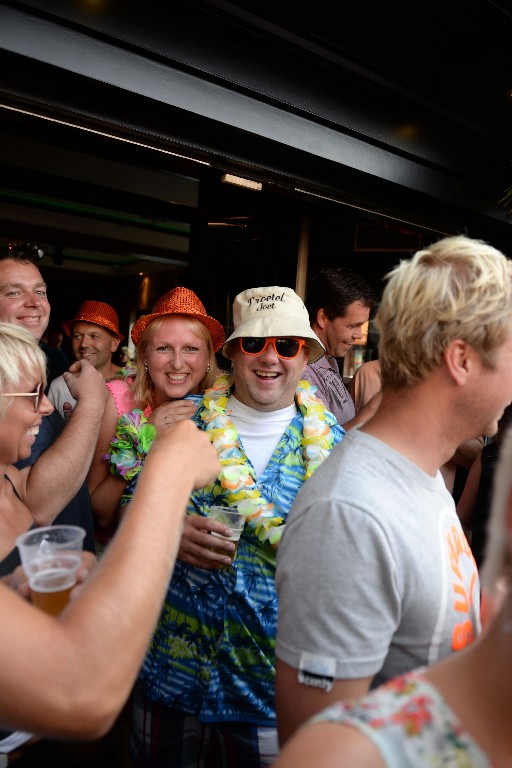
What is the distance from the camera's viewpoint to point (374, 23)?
11.5 ft

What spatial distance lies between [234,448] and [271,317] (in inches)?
21.0

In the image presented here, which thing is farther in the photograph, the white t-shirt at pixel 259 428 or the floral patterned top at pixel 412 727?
the white t-shirt at pixel 259 428

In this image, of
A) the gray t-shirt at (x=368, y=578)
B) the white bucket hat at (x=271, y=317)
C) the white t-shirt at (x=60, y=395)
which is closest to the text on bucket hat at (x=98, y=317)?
the white t-shirt at (x=60, y=395)

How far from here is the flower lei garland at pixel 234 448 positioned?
194 centimetres

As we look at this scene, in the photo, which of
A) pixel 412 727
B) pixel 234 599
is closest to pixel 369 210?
pixel 234 599

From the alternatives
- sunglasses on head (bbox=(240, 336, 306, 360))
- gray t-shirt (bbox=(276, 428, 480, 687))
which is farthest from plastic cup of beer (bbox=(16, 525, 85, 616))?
sunglasses on head (bbox=(240, 336, 306, 360))

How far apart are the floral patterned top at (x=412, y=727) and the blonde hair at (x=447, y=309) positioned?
720 millimetres

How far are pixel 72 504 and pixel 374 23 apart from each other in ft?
10.3

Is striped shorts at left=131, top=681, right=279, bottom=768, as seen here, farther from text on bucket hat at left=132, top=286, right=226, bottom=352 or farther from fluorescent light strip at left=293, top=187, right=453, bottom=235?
fluorescent light strip at left=293, top=187, right=453, bottom=235

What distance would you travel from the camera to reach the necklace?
76.1 inches

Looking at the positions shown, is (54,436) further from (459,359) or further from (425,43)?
(425,43)

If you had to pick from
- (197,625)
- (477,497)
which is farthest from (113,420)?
(477,497)

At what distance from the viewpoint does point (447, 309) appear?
1313 millimetres

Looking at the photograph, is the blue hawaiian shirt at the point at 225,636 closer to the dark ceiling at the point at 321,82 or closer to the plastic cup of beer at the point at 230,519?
the plastic cup of beer at the point at 230,519
